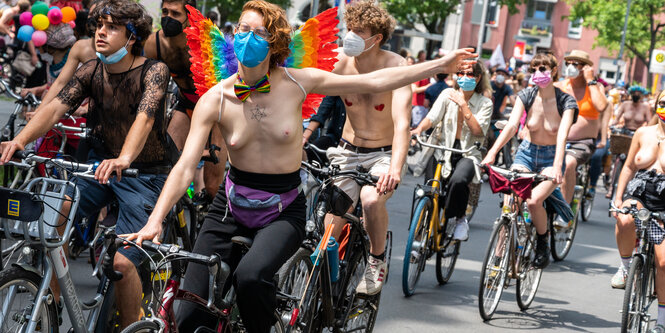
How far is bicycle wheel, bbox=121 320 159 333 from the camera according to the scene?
11.3 ft

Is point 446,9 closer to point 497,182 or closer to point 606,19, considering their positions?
point 606,19

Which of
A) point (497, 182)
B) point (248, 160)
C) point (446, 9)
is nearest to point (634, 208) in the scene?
point (497, 182)

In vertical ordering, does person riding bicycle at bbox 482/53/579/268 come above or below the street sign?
above

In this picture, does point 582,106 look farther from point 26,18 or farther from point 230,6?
point 230,6

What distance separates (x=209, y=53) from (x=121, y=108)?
0.66 meters

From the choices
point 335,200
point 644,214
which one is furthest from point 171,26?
point 644,214

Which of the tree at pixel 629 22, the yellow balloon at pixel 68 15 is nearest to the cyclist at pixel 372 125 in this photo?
the yellow balloon at pixel 68 15

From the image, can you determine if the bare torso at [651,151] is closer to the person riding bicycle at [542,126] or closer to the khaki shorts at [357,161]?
the person riding bicycle at [542,126]

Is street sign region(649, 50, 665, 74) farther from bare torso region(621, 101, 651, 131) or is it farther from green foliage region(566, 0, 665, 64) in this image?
green foliage region(566, 0, 665, 64)

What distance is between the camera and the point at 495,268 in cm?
718

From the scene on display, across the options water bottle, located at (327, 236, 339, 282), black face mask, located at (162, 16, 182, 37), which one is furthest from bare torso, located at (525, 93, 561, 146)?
water bottle, located at (327, 236, 339, 282)

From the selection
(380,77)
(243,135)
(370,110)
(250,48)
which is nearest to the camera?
(250,48)

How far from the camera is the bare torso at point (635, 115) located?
17.8 meters

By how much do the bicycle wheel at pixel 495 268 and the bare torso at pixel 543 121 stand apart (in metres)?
1.38
